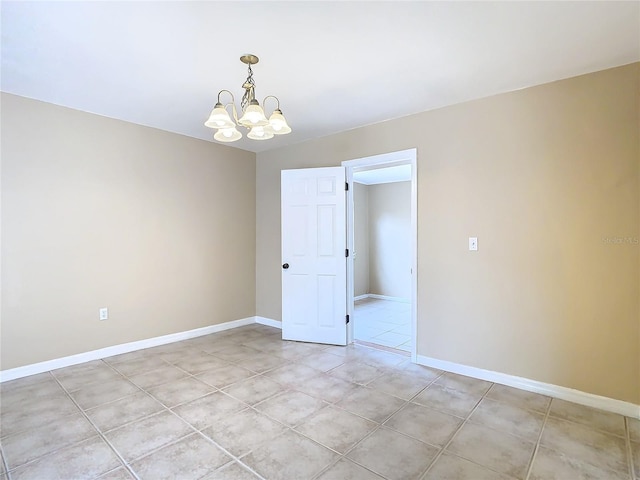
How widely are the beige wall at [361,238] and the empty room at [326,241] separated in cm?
270

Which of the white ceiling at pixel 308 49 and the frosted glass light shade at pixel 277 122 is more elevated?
the white ceiling at pixel 308 49

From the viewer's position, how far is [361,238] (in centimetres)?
721

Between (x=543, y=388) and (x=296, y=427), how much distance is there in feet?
6.68

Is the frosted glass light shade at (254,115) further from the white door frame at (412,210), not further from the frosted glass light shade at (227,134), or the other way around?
the white door frame at (412,210)

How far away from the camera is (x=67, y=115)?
10.7 feet

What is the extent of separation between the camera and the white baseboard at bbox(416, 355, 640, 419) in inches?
94.3

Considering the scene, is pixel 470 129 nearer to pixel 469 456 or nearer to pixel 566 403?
pixel 566 403

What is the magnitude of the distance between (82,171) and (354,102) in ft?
9.32

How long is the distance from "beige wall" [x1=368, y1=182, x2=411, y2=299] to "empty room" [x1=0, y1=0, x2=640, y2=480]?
106 inches

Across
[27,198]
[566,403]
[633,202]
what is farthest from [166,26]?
[566,403]

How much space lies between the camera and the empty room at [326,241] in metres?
1.95

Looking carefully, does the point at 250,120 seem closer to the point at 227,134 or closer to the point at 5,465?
the point at 227,134

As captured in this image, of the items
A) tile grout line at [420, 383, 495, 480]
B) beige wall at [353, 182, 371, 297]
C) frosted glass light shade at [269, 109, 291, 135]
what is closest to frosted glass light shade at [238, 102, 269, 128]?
frosted glass light shade at [269, 109, 291, 135]

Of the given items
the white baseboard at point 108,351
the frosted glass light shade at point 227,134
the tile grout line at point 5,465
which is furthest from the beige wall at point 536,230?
the tile grout line at point 5,465
